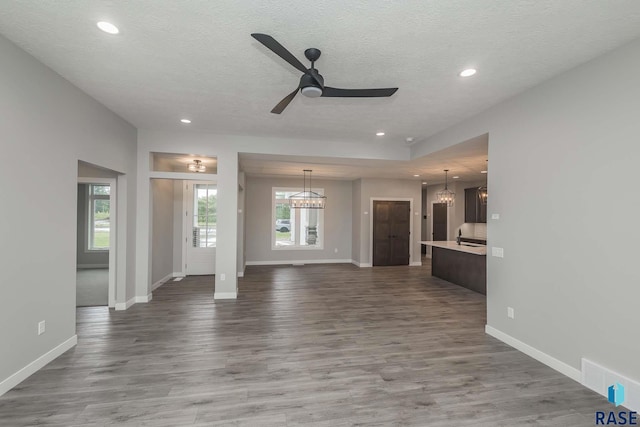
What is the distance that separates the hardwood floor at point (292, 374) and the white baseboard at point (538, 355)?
0.28ft

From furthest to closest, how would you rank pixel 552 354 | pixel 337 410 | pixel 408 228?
pixel 408 228 → pixel 552 354 → pixel 337 410

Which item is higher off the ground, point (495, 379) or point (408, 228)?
point (408, 228)

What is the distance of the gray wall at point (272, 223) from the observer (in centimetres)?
880

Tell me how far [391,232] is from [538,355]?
590 cm

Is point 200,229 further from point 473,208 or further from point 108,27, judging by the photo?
point 473,208

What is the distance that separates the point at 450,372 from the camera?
9.12ft

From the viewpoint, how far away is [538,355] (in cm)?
305

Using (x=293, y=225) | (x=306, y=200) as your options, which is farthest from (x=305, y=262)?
(x=306, y=200)

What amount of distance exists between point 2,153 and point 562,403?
504 cm

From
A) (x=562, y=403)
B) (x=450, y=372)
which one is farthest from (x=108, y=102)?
(x=562, y=403)

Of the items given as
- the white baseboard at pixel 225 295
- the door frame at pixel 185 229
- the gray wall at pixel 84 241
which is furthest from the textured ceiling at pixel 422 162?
the gray wall at pixel 84 241

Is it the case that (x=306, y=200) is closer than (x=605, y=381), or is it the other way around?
(x=605, y=381)

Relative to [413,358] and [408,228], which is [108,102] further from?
[408,228]

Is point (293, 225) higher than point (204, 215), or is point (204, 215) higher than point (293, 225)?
point (204, 215)
